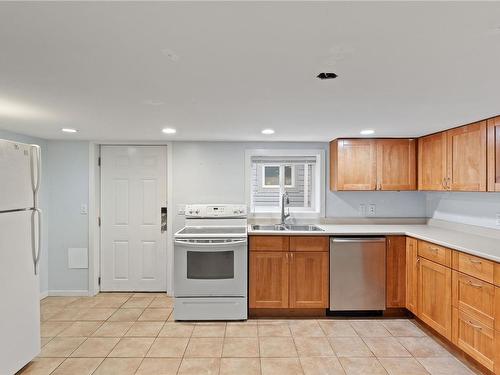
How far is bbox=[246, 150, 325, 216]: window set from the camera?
402 centimetres

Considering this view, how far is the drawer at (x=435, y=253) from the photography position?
2.62m

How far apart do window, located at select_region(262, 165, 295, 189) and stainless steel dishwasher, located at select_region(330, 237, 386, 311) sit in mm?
1156

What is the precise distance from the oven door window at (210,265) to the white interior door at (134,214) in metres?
0.94

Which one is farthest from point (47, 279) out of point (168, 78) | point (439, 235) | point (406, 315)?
point (439, 235)

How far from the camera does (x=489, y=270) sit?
2.18 meters

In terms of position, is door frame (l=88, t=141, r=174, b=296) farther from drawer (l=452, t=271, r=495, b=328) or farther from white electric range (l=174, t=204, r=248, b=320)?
drawer (l=452, t=271, r=495, b=328)

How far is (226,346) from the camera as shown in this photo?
2715mm

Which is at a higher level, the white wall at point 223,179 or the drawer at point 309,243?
the white wall at point 223,179

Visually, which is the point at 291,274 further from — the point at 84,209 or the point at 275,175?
the point at 84,209

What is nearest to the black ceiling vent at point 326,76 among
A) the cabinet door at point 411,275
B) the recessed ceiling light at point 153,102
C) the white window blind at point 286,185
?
the recessed ceiling light at point 153,102

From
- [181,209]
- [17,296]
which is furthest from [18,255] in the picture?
[181,209]

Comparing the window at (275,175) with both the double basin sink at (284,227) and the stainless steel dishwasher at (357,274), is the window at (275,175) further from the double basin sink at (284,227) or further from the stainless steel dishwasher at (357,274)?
the stainless steel dishwasher at (357,274)

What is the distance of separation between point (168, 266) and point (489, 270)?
3263 millimetres

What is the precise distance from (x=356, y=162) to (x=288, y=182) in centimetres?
91
